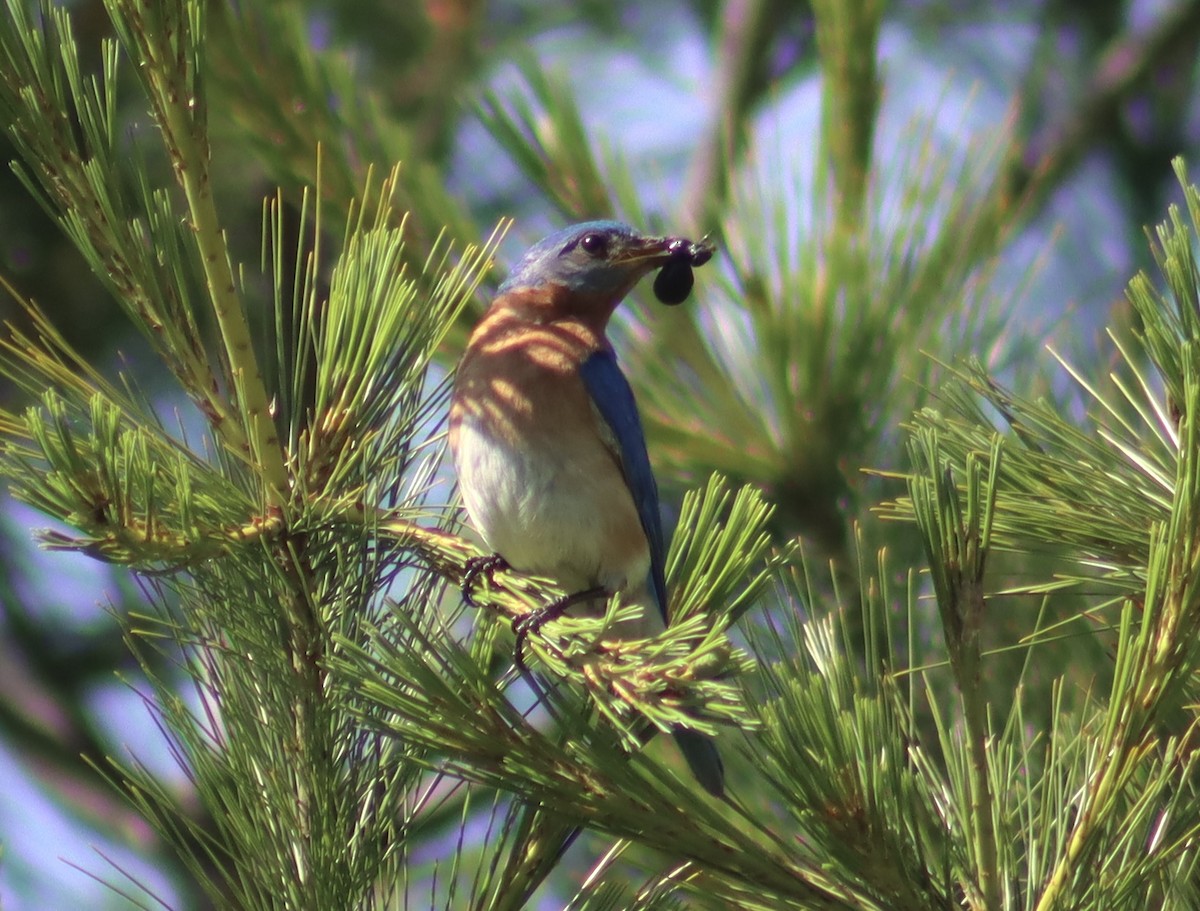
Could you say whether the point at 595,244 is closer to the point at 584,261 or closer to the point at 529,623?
the point at 584,261

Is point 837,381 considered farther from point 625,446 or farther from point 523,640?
point 523,640

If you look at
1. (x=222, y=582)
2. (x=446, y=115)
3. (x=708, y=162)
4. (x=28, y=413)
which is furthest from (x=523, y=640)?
(x=446, y=115)

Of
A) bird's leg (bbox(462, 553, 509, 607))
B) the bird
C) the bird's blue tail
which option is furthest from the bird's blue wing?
bird's leg (bbox(462, 553, 509, 607))

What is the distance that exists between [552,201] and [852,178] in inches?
28.9

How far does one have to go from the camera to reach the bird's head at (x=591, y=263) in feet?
11.4

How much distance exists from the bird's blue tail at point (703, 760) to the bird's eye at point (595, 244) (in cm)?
140

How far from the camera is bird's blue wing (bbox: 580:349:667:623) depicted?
3.28 m

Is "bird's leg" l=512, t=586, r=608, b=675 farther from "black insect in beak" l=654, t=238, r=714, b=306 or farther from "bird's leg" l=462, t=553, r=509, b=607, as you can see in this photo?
"black insect in beak" l=654, t=238, r=714, b=306

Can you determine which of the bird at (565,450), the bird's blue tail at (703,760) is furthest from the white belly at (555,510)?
the bird's blue tail at (703,760)

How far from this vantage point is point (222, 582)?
2119 mm

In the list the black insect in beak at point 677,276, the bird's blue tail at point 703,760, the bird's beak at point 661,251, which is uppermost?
the bird's beak at point 661,251

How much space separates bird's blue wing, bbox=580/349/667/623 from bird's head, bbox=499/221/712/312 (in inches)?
9.6

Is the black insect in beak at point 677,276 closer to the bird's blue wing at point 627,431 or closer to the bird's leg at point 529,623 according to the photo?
the bird's blue wing at point 627,431

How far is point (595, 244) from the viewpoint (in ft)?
11.9
